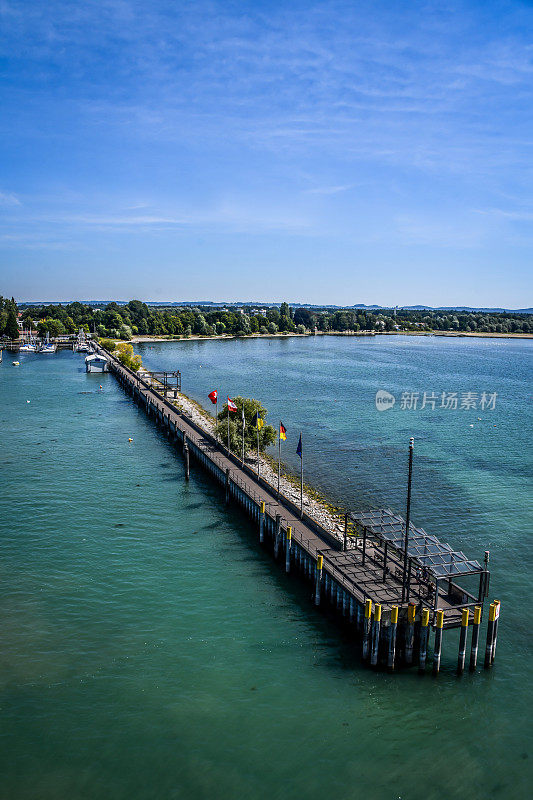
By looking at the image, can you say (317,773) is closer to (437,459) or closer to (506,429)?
(437,459)

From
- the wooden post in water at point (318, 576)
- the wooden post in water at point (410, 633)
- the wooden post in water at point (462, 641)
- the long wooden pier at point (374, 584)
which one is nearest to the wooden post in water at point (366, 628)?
the long wooden pier at point (374, 584)

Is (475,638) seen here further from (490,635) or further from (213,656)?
(213,656)

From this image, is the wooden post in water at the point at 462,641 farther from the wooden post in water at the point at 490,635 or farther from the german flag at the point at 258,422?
the german flag at the point at 258,422

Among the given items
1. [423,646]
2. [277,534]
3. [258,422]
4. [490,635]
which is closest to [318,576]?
[277,534]

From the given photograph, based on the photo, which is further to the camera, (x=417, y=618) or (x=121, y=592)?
(x=121, y=592)

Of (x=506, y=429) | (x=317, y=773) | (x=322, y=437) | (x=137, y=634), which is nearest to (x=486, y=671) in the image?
(x=317, y=773)

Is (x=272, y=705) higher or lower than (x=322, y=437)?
lower
